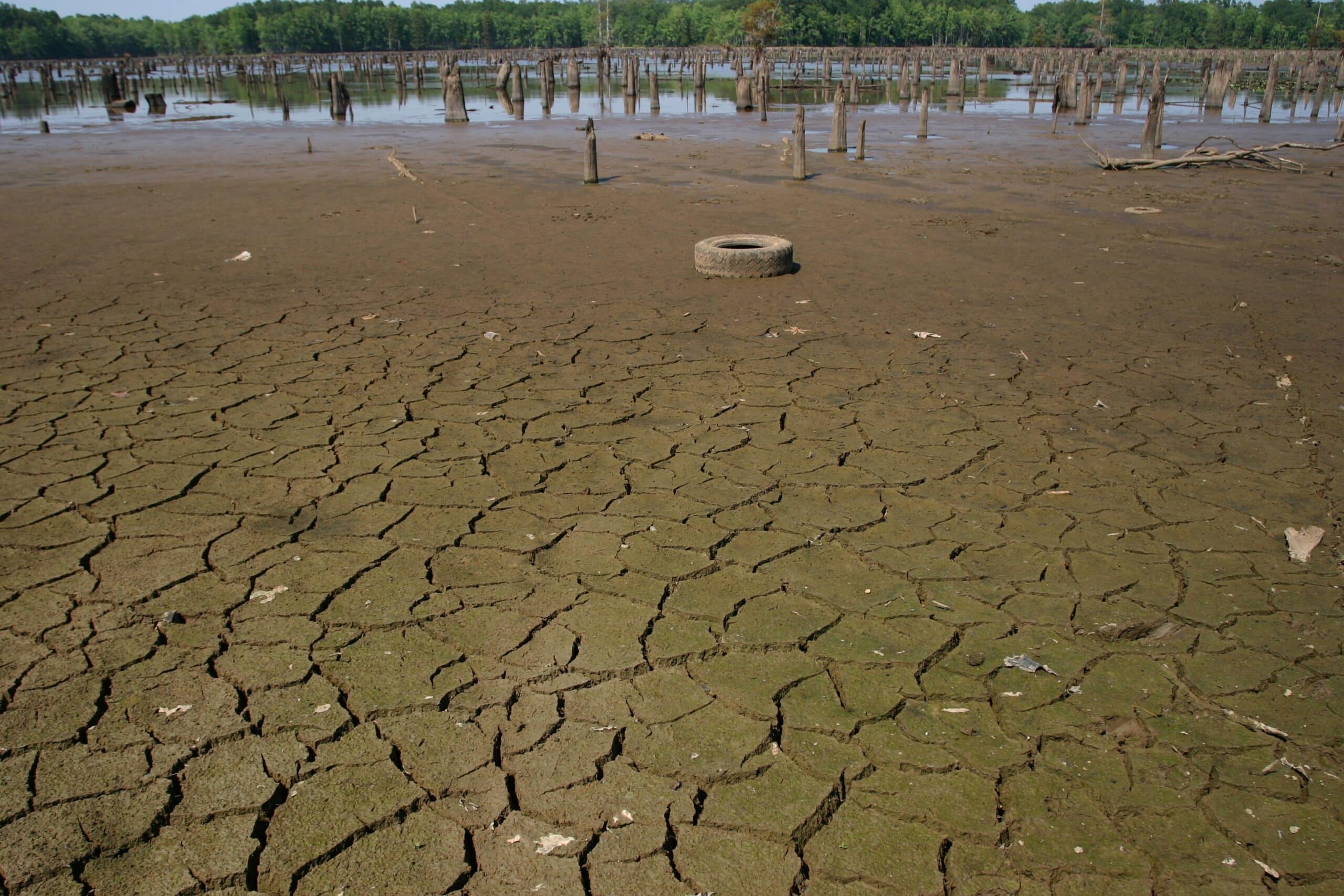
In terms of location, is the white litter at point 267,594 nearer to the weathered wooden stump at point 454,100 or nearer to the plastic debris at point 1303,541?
the plastic debris at point 1303,541

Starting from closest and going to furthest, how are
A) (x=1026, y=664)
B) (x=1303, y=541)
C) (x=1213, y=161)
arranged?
(x=1026, y=664) → (x=1303, y=541) → (x=1213, y=161)

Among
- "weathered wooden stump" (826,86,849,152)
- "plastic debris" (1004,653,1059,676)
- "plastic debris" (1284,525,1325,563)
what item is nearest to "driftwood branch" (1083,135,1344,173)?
"weathered wooden stump" (826,86,849,152)

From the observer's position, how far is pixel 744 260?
29.4 feet

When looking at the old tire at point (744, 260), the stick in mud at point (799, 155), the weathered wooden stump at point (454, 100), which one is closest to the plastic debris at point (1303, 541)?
the old tire at point (744, 260)

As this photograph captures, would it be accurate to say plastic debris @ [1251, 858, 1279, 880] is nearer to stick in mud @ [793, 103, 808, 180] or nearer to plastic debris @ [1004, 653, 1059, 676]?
plastic debris @ [1004, 653, 1059, 676]

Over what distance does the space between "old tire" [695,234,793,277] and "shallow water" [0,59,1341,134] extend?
19.4 metres

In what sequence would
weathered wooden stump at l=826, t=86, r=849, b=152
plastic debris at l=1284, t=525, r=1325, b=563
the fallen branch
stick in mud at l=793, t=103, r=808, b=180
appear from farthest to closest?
weathered wooden stump at l=826, t=86, r=849, b=152 → the fallen branch → stick in mud at l=793, t=103, r=808, b=180 → plastic debris at l=1284, t=525, r=1325, b=563

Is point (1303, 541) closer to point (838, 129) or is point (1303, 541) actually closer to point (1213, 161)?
point (1213, 161)

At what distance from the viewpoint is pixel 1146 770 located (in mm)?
2896

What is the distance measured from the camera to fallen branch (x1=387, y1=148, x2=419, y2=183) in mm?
16312

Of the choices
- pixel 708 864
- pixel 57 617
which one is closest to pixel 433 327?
pixel 57 617

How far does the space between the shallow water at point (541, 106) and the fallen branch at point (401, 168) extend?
10817 millimetres

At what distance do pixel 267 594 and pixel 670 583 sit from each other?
1710mm

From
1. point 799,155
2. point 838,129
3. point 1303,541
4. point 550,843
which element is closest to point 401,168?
point 799,155
